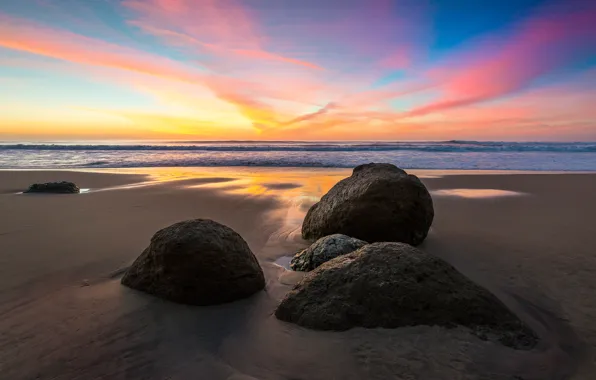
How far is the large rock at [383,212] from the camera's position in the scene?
457 cm

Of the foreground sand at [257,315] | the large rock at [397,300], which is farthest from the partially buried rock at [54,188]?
the large rock at [397,300]

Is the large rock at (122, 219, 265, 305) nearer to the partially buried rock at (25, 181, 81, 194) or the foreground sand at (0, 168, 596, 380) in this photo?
the foreground sand at (0, 168, 596, 380)

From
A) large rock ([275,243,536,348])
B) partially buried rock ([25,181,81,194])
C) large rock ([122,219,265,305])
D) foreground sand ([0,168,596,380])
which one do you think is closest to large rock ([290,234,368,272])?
foreground sand ([0,168,596,380])

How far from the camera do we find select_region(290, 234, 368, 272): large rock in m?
3.73

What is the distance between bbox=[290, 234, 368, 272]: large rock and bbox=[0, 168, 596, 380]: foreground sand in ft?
0.81

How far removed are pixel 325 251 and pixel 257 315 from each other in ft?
3.78

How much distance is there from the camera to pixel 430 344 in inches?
91.4

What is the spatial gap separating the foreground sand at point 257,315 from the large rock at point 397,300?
10 cm

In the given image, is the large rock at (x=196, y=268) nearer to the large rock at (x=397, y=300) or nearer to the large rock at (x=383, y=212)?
the large rock at (x=397, y=300)

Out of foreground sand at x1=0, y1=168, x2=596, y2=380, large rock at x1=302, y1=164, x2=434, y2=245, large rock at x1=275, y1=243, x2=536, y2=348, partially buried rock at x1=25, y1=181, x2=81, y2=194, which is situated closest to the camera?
foreground sand at x1=0, y1=168, x2=596, y2=380

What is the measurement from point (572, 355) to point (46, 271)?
4.54 meters

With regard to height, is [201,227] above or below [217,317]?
above

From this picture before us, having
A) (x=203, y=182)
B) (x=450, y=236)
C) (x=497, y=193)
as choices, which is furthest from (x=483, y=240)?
(x=203, y=182)

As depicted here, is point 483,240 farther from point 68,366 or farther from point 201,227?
point 68,366
